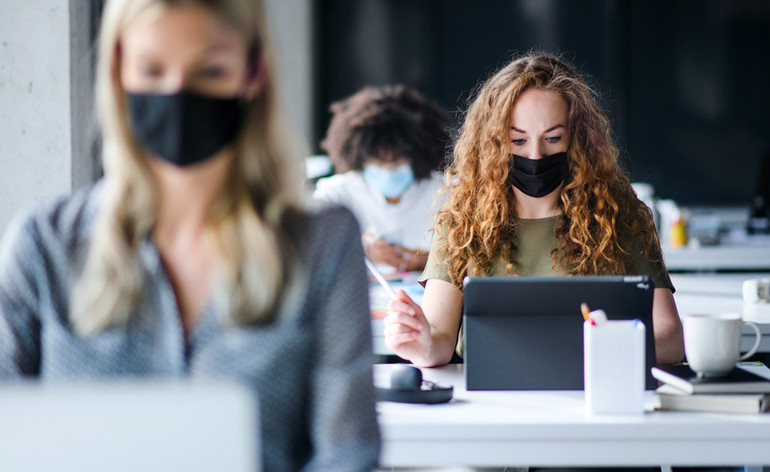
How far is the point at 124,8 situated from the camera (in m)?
0.91

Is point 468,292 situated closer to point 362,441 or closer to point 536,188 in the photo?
point 536,188

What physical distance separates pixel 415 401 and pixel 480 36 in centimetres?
569

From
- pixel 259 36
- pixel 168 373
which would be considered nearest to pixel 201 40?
pixel 259 36

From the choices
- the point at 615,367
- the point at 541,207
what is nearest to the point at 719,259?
the point at 541,207

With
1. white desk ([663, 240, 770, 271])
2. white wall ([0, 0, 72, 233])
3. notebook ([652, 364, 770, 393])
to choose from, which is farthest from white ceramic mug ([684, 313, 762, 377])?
white desk ([663, 240, 770, 271])

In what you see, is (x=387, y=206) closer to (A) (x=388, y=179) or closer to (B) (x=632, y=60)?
(A) (x=388, y=179)

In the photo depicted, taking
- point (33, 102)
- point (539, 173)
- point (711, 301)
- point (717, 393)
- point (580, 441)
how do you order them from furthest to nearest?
point (711, 301) < point (33, 102) < point (539, 173) < point (717, 393) < point (580, 441)

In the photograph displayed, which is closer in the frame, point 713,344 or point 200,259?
point 200,259

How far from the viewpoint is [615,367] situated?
1.45 m

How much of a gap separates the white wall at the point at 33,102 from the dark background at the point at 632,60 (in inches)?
169

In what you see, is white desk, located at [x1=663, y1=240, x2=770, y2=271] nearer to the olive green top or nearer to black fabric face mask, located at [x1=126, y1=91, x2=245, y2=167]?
the olive green top

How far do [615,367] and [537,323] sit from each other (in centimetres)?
20

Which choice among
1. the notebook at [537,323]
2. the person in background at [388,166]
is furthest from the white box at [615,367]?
the person in background at [388,166]

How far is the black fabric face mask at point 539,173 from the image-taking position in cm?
198
